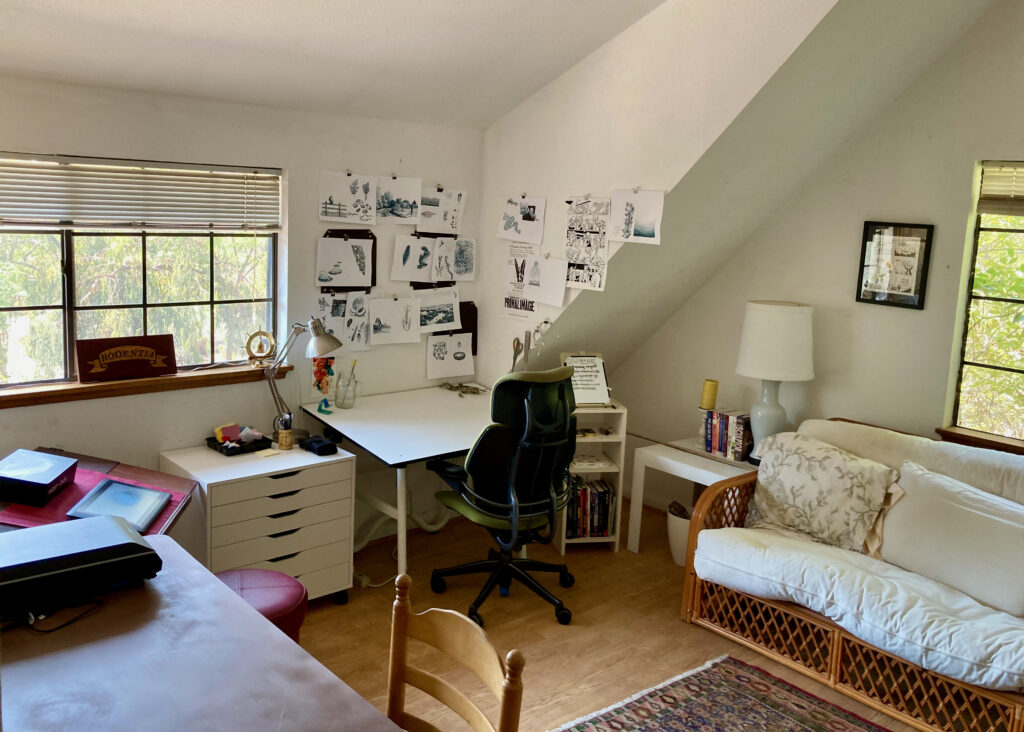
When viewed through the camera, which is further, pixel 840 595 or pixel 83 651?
pixel 840 595

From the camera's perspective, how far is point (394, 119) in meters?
3.89

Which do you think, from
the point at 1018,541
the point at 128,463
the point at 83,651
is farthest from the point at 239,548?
the point at 1018,541

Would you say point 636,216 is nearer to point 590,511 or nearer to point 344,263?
point 344,263

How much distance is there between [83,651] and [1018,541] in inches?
108

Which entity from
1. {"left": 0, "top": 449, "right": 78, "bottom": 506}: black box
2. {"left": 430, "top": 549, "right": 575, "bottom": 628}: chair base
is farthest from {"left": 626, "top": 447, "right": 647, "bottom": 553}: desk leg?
{"left": 0, "top": 449, "right": 78, "bottom": 506}: black box

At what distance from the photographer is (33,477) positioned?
2.58m

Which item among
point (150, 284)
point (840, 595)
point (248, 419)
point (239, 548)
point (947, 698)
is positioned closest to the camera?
point (947, 698)

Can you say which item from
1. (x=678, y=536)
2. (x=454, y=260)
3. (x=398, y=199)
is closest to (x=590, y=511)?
(x=678, y=536)

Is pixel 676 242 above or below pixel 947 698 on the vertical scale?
above

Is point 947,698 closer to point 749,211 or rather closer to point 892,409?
point 892,409

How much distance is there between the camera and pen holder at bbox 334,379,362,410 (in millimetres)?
3881

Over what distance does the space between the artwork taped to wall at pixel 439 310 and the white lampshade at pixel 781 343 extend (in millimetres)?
1441

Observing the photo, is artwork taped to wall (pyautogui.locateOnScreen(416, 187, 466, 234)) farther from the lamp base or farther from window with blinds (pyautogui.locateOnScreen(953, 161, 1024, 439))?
window with blinds (pyautogui.locateOnScreen(953, 161, 1024, 439))

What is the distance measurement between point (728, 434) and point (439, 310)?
1499 millimetres
